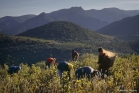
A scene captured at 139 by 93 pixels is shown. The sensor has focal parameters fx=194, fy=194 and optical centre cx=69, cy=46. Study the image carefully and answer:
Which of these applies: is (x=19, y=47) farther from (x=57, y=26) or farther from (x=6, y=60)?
(x=57, y=26)

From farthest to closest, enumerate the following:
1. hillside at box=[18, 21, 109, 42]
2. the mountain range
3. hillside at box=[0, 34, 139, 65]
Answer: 1. hillside at box=[18, 21, 109, 42]
2. the mountain range
3. hillside at box=[0, 34, 139, 65]

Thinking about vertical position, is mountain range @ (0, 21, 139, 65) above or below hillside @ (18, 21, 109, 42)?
below

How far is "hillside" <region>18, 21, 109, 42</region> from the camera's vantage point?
154 meters

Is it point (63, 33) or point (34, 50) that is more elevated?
point (63, 33)

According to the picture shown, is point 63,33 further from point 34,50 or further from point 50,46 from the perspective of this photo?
point 34,50

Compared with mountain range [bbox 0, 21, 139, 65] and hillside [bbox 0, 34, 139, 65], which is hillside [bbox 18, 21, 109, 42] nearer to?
mountain range [bbox 0, 21, 139, 65]

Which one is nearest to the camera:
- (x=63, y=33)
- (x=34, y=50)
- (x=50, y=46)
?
(x=34, y=50)

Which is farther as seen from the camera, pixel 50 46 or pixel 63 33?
pixel 63 33

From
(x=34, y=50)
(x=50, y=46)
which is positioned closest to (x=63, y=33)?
(x=50, y=46)

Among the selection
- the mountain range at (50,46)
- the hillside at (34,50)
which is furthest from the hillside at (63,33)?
the hillside at (34,50)

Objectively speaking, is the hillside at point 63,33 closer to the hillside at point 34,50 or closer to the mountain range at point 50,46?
the mountain range at point 50,46

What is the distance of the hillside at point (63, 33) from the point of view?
153950 mm

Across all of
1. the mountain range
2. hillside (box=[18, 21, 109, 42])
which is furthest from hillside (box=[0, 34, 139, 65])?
hillside (box=[18, 21, 109, 42])

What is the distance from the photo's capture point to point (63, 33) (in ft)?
527
